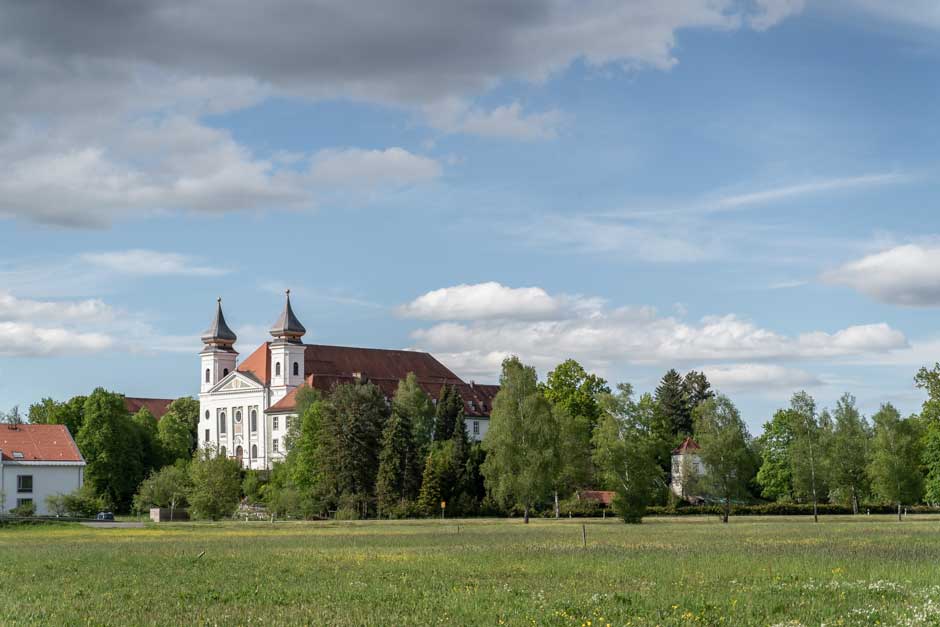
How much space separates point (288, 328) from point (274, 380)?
7234 mm

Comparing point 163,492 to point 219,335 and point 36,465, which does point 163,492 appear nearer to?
point 36,465

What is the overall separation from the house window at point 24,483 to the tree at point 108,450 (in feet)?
50.1

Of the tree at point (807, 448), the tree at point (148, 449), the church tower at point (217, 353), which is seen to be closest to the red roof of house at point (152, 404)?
the church tower at point (217, 353)

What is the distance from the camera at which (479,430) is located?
158875mm

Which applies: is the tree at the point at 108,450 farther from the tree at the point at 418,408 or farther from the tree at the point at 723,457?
the tree at the point at 723,457

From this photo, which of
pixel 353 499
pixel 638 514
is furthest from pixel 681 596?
pixel 353 499

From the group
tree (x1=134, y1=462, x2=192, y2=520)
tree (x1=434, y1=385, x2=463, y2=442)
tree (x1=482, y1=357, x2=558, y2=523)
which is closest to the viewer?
tree (x1=482, y1=357, x2=558, y2=523)

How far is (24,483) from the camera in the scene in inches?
3743

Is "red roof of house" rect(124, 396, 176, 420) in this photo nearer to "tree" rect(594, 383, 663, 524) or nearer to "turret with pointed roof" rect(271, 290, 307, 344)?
"turret with pointed roof" rect(271, 290, 307, 344)

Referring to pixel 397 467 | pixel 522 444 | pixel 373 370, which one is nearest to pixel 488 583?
pixel 522 444

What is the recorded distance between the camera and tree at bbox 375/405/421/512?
3762 inches

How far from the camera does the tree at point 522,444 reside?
8429cm

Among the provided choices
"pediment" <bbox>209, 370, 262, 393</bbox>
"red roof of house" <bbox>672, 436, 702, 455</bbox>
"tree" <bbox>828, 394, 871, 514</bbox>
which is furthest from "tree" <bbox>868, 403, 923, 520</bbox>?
"pediment" <bbox>209, 370, 262, 393</bbox>

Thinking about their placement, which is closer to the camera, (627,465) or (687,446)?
(627,465)
